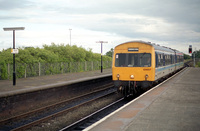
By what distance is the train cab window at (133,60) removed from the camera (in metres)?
14.2

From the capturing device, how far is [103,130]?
21.8ft

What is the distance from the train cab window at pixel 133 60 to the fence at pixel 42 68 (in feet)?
38.5

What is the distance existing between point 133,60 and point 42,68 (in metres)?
15.0

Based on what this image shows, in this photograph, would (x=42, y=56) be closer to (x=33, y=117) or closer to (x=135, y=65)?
(x=135, y=65)

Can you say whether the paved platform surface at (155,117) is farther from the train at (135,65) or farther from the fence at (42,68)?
the fence at (42,68)

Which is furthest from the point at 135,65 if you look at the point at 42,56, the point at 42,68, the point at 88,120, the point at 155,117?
the point at 42,56

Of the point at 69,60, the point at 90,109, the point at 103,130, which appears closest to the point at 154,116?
the point at 103,130

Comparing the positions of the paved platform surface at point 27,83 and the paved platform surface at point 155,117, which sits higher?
the paved platform surface at point 27,83

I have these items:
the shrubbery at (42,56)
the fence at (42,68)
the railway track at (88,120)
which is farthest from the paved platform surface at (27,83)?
the railway track at (88,120)

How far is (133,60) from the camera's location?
14398 millimetres

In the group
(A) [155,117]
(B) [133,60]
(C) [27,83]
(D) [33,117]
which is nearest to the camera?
(A) [155,117]

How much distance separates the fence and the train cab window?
1174 cm

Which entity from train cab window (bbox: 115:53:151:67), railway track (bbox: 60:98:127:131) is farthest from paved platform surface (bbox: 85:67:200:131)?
train cab window (bbox: 115:53:151:67)

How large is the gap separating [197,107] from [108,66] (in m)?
39.3
